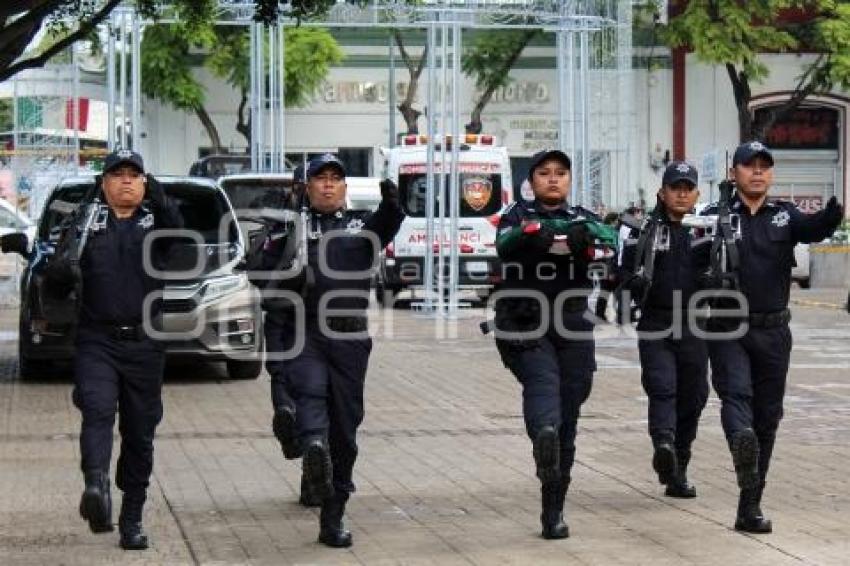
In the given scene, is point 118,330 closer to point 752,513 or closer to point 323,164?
point 323,164

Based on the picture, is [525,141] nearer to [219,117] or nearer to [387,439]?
[219,117]

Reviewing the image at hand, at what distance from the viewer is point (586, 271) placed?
29.1 feet

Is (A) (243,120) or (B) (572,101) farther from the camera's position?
(A) (243,120)

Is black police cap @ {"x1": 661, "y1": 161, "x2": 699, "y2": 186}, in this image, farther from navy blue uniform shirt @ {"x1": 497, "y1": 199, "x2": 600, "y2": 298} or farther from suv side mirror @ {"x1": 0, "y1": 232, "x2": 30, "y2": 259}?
suv side mirror @ {"x1": 0, "y1": 232, "x2": 30, "y2": 259}

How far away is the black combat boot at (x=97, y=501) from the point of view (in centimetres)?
830

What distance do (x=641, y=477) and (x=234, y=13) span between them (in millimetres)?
17962

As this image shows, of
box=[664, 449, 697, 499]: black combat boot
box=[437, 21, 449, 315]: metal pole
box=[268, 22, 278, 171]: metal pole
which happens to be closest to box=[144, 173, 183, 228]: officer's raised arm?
box=[664, 449, 697, 499]: black combat boot

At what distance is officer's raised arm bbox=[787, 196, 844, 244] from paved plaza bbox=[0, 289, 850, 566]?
147 cm

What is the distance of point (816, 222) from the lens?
905 cm

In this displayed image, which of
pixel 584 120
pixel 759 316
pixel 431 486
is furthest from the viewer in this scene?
pixel 584 120

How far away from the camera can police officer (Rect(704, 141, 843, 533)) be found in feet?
29.6

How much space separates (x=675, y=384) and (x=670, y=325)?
358mm

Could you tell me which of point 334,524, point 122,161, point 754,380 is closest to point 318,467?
point 334,524

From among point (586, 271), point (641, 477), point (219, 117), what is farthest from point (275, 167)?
point (586, 271)
